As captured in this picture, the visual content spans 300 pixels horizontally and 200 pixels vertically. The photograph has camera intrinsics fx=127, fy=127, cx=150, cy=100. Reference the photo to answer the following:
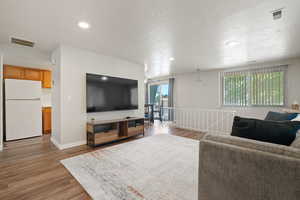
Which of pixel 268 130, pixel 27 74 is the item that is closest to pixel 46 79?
pixel 27 74

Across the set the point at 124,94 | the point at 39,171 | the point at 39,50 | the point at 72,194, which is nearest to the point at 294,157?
the point at 72,194

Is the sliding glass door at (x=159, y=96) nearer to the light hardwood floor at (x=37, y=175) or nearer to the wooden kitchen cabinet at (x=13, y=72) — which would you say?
the light hardwood floor at (x=37, y=175)

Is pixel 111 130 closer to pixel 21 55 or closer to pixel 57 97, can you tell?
pixel 57 97

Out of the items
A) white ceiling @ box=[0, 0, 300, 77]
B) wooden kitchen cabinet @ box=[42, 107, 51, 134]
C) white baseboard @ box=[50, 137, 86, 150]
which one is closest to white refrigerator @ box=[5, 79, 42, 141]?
wooden kitchen cabinet @ box=[42, 107, 51, 134]

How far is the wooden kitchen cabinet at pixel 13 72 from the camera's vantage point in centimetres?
353

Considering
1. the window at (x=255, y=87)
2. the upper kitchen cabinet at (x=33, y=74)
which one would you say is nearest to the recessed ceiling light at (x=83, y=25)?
the upper kitchen cabinet at (x=33, y=74)

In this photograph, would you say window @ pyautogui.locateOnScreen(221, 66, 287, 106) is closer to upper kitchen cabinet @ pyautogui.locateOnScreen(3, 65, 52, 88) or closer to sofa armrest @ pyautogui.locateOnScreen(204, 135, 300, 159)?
sofa armrest @ pyautogui.locateOnScreen(204, 135, 300, 159)

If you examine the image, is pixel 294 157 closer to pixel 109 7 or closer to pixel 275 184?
pixel 275 184

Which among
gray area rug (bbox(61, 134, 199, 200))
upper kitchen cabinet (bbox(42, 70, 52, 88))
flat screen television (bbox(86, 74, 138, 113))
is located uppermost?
upper kitchen cabinet (bbox(42, 70, 52, 88))

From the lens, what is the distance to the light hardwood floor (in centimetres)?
149

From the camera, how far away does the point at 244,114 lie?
418 cm

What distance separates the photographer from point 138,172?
6.38 ft

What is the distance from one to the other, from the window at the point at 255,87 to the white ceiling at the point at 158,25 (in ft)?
2.47

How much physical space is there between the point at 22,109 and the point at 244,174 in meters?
4.95
